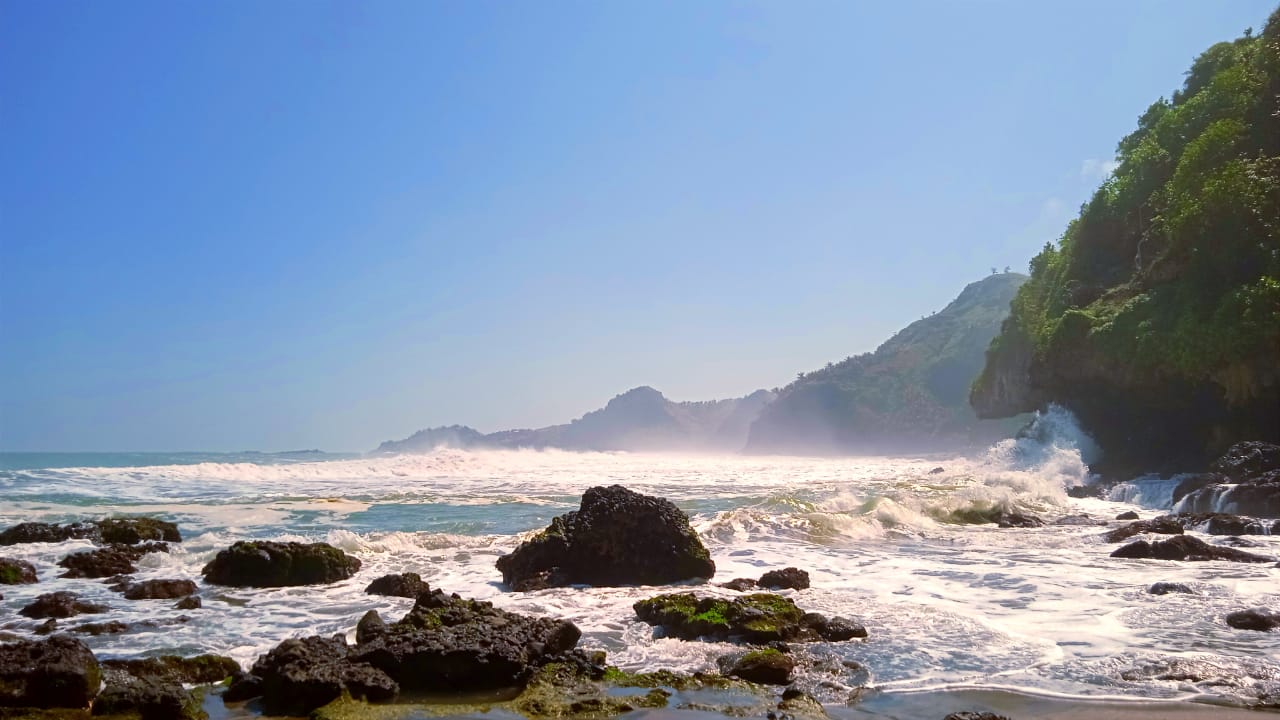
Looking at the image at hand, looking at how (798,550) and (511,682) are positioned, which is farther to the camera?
(798,550)

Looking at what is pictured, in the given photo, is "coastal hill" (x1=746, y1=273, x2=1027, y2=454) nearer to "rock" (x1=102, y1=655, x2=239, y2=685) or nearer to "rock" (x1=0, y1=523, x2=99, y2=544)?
"rock" (x1=0, y1=523, x2=99, y2=544)

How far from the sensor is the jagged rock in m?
7.34

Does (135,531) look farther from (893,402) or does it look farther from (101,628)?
(893,402)

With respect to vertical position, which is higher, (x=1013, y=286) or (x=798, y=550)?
(x=1013, y=286)

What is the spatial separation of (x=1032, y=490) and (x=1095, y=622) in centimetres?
1807

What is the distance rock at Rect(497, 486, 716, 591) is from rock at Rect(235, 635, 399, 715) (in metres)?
4.82

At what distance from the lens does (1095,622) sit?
25.9 feet

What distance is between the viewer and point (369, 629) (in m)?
7.02

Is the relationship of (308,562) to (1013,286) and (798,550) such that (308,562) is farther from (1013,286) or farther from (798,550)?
(1013,286)

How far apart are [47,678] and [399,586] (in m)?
4.69

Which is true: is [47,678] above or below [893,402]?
below

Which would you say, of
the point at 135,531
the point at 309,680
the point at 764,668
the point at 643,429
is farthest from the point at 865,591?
the point at 643,429

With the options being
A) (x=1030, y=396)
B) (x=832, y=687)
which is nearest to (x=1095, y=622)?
(x=832, y=687)

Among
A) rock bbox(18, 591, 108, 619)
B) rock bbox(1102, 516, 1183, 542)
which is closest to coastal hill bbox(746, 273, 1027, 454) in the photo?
rock bbox(1102, 516, 1183, 542)
